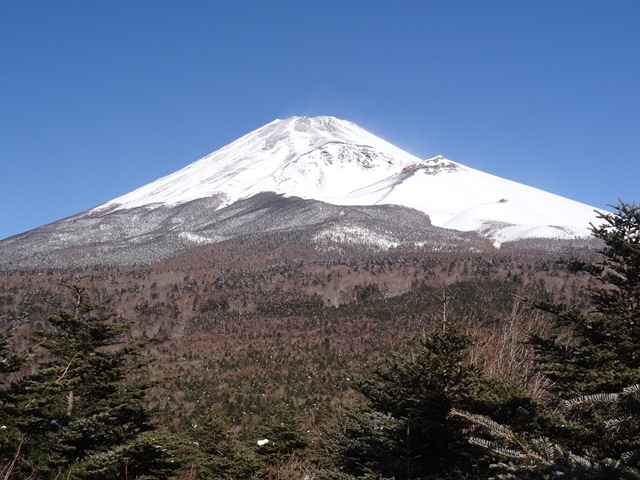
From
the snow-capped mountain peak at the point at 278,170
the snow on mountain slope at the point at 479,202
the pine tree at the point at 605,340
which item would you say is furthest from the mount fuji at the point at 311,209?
the pine tree at the point at 605,340

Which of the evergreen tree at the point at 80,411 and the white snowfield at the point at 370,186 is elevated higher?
the white snowfield at the point at 370,186

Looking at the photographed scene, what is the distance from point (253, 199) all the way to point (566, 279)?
75155 mm

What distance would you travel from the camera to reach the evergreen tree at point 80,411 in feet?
17.3

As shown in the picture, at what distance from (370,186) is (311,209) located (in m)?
40.9

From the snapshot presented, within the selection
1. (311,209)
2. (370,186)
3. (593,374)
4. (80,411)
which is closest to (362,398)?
(80,411)

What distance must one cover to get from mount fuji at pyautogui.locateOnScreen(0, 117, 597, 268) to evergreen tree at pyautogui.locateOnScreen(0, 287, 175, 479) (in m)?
64.0

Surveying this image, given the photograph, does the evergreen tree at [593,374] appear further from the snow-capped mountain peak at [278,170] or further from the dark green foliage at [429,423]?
the snow-capped mountain peak at [278,170]

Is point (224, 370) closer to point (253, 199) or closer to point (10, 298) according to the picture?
point (10, 298)

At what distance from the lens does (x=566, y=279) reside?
45688 millimetres

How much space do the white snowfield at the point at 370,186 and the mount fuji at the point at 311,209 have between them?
0.32 meters

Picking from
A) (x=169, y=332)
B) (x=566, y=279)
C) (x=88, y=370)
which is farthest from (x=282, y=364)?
(x=566, y=279)

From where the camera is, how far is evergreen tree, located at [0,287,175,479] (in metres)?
5.26

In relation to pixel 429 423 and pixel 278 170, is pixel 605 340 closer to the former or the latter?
pixel 429 423

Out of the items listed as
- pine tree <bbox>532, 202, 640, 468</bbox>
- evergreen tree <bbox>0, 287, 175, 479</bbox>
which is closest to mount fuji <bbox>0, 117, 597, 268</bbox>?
evergreen tree <bbox>0, 287, 175, 479</bbox>
